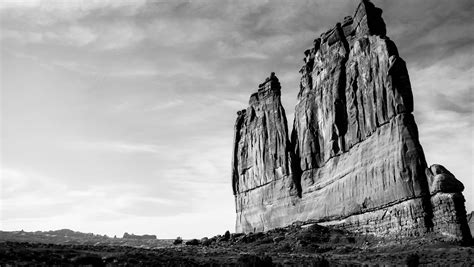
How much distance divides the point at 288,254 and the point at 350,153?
1778cm

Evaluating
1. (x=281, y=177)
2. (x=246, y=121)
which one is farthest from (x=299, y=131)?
(x=246, y=121)

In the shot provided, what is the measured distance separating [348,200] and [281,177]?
20.3 metres

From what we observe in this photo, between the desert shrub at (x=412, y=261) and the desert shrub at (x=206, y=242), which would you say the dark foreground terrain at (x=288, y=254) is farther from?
the desert shrub at (x=206, y=242)

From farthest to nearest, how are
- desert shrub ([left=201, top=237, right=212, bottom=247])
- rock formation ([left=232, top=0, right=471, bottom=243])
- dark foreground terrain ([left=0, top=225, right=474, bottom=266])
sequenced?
desert shrub ([left=201, top=237, right=212, bottom=247]) → rock formation ([left=232, top=0, right=471, bottom=243]) → dark foreground terrain ([left=0, top=225, right=474, bottom=266])

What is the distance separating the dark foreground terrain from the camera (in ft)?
95.0

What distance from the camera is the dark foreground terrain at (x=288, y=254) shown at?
95.0ft

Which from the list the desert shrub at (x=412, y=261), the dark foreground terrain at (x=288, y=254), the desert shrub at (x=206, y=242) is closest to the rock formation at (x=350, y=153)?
the dark foreground terrain at (x=288, y=254)

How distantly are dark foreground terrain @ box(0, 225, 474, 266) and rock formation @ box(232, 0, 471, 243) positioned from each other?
2.38 meters

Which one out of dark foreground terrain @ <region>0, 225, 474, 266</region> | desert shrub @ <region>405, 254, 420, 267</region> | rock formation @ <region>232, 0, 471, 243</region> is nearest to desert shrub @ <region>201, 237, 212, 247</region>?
dark foreground terrain @ <region>0, 225, 474, 266</region>

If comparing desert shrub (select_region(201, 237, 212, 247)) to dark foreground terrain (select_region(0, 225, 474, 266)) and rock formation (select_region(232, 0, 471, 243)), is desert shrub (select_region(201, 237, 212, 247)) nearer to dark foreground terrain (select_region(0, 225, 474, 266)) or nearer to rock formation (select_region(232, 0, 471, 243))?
dark foreground terrain (select_region(0, 225, 474, 266))

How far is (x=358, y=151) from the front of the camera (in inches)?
1982

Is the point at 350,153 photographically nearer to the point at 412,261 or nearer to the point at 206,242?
the point at 412,261

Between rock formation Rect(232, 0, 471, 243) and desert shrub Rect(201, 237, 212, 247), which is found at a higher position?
rock formation Rect(232, 0, 471, 243)

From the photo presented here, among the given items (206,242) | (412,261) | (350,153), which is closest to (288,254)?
(412,261)
